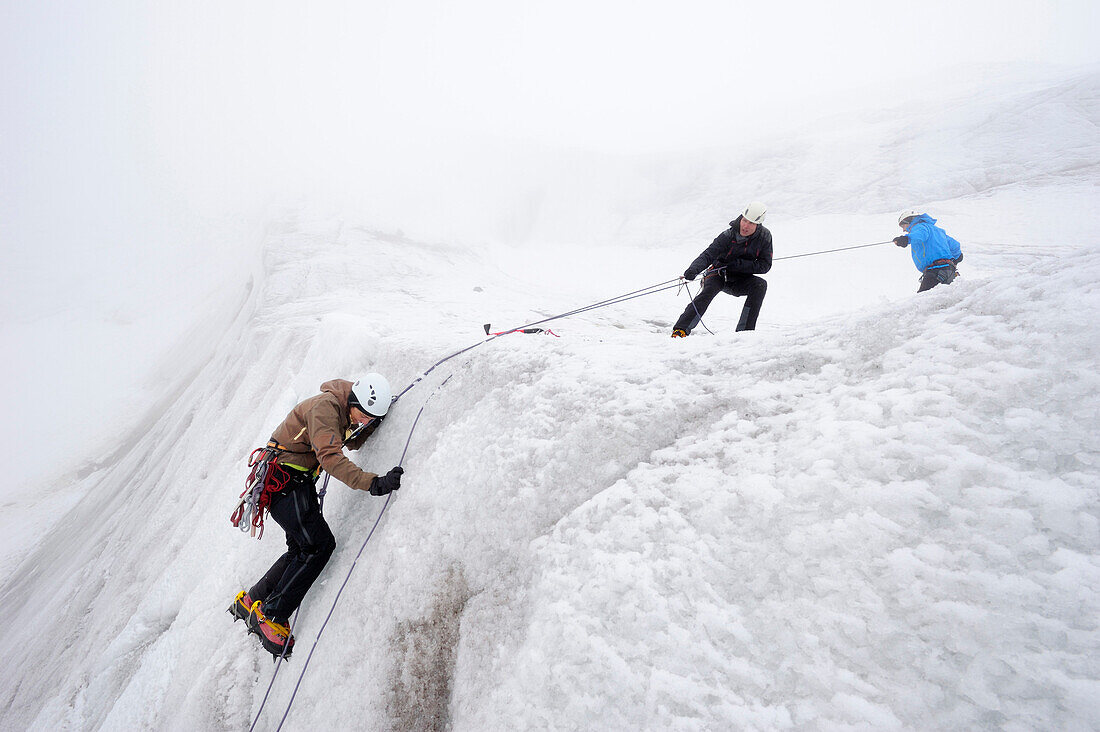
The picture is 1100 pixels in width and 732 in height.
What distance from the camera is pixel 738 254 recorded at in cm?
509

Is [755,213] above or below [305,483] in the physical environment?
above

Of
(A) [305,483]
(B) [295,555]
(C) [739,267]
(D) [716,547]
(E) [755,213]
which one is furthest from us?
(C) [739,267]

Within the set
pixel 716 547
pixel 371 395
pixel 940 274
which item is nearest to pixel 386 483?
pixel 371 395

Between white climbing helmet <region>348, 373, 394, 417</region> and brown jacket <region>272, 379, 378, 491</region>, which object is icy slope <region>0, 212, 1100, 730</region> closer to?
white climbing helmet <region>348, 373, 394, 417</region>

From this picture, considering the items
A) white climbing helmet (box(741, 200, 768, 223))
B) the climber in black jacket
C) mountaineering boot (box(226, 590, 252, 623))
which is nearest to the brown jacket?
mountaineering boot (box(226, 590, 252, 623))

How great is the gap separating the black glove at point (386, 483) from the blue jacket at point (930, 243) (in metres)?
6.82

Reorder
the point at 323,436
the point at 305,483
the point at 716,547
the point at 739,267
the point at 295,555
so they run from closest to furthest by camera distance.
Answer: the point at 716,547 < the point at 323,436 < the point at 295,555 < the point at 305,483 < the point at 739,267

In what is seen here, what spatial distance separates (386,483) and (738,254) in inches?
182

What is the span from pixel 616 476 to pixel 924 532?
1.41 meters

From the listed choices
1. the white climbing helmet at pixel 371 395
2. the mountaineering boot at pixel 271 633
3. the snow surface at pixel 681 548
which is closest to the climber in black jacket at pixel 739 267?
the snow surface at pixel 681 548

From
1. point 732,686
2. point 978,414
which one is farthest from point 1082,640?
point 732,686

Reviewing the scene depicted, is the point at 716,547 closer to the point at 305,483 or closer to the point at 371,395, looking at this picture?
the point at 371,395

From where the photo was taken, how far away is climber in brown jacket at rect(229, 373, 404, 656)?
11.2 ft

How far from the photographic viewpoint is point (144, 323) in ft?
85.6
